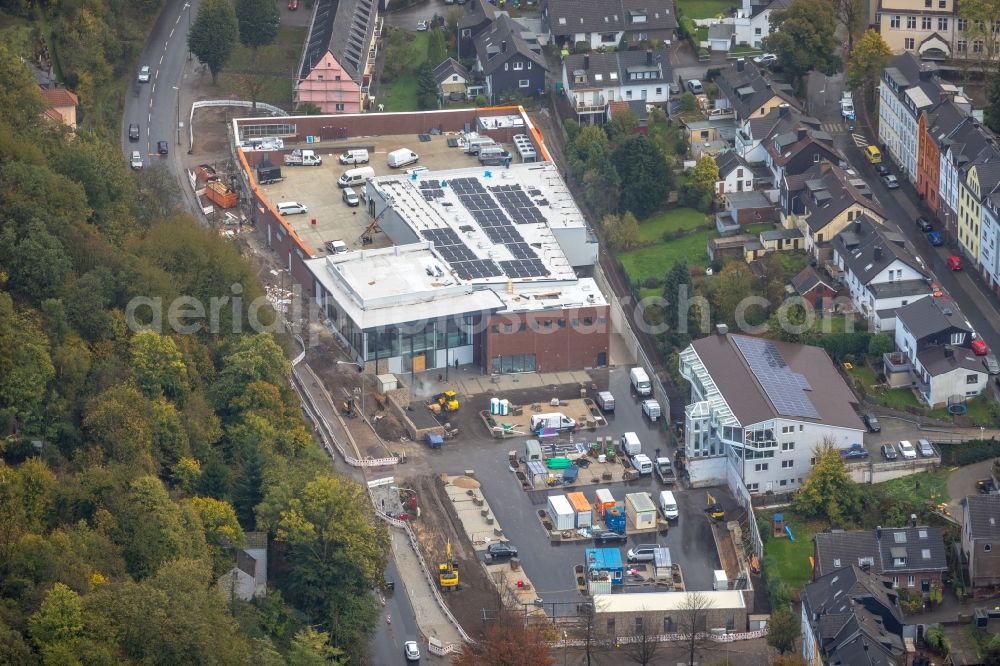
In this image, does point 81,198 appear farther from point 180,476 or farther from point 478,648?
point 478,648

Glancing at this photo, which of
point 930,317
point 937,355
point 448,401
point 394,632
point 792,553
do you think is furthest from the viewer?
point 448,401

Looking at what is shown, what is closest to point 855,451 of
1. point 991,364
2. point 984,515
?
point 984,515

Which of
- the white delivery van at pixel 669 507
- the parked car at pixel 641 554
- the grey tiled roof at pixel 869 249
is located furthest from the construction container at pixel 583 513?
the grey tiled roof at pixel 869 249

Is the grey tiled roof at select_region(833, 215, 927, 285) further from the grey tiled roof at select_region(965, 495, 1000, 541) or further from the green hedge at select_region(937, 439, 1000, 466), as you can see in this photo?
the grey tiled roof at select_region(965, 495, 1000, 541)

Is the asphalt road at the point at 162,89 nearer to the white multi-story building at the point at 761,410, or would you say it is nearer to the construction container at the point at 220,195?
the construction container at the point at 220,195

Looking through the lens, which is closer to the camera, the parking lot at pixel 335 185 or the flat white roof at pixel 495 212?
the flat white roof at pixel 495 212

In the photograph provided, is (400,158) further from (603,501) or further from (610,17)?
(603,501)
